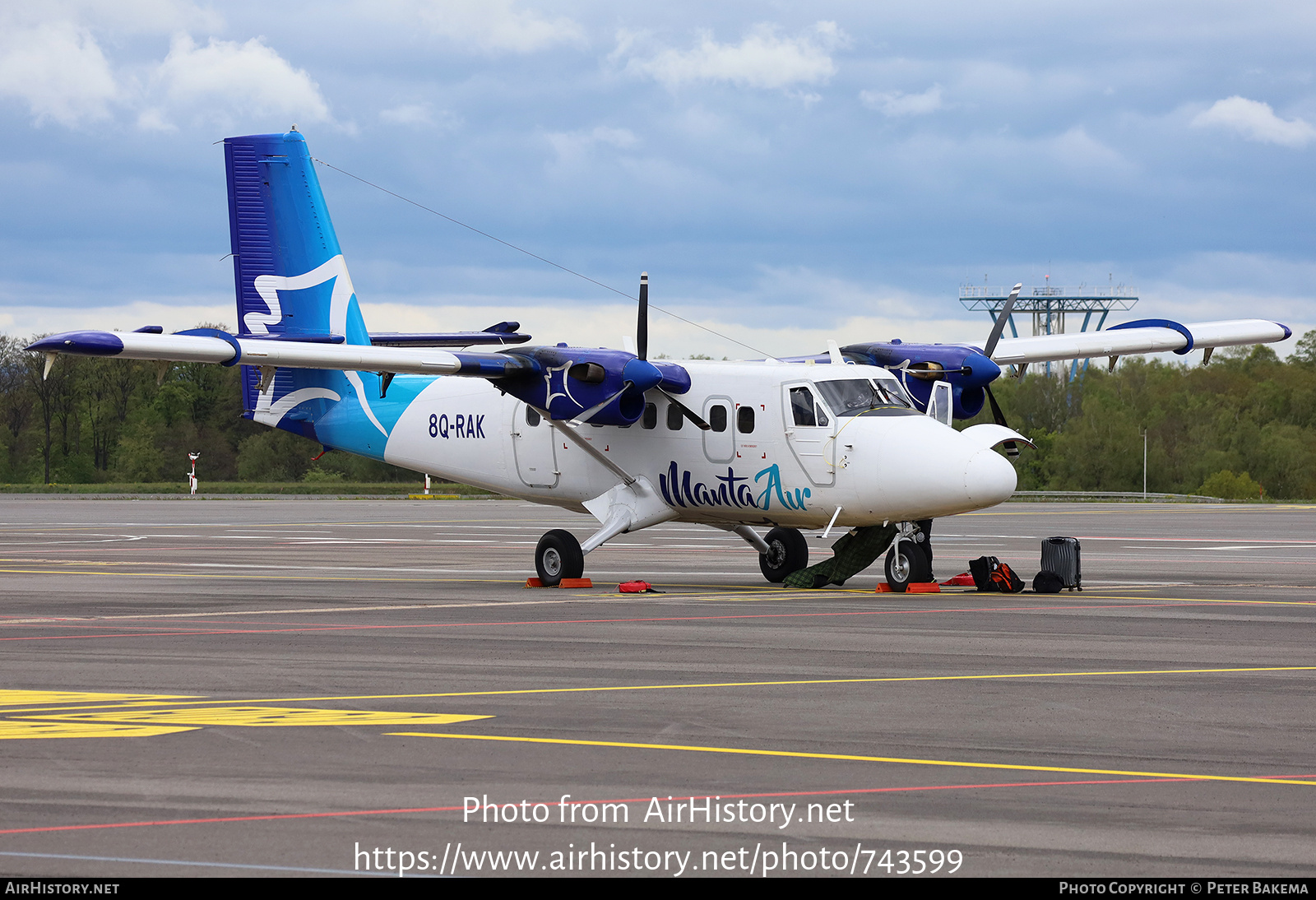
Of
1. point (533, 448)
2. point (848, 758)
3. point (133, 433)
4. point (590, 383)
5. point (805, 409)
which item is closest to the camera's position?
point (848, 758)

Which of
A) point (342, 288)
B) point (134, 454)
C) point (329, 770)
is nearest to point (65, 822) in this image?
point (329, 770)

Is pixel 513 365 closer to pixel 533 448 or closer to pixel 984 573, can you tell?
pixel 533 448

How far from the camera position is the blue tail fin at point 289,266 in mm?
26016

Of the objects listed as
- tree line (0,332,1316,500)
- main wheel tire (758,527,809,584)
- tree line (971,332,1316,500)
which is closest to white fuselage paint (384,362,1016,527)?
main wheel tire (758,527,809,584)

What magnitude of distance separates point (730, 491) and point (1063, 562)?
4933mm

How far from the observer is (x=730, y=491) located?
2138 cm

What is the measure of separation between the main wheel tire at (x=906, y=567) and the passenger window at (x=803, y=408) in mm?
2199

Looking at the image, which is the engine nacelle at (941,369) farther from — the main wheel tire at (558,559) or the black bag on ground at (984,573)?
the main wheel tire at (558,559)

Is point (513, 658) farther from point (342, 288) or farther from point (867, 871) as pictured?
point (342, 288)

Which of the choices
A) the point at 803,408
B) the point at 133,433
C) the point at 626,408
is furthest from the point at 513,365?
the point at 133,433

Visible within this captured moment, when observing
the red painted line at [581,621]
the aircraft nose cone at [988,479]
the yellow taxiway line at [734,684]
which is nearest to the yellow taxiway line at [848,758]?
the yellow taxiway line at [734,684]

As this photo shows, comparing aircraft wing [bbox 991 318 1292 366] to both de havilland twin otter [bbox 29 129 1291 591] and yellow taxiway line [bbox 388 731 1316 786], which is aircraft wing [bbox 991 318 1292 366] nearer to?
de havilland twin otter [bbox 29 129 1291 591]

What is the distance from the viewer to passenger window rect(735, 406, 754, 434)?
2116cm

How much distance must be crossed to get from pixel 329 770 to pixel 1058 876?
403cm
